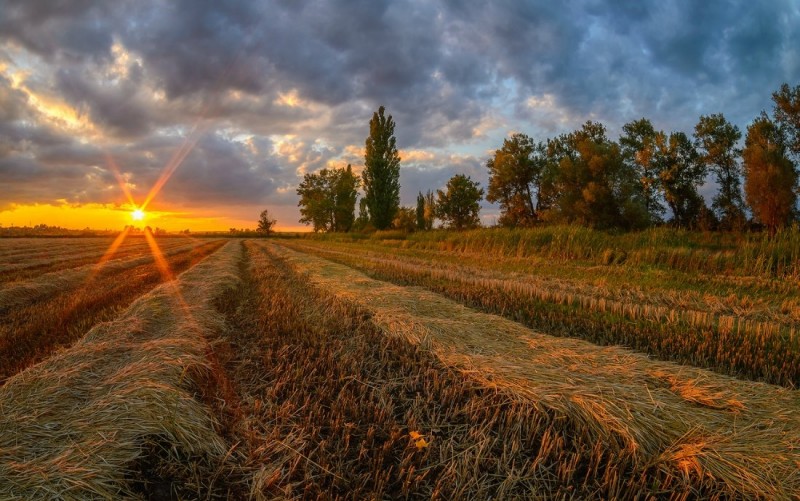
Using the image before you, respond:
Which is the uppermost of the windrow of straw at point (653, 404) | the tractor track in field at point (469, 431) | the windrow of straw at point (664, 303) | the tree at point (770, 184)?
the tree at point (770, 184)

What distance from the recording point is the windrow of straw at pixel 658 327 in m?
3.95

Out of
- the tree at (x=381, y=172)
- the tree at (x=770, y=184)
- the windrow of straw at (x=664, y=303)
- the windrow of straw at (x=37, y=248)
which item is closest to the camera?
the windrow of straw at (x=664, y=303)

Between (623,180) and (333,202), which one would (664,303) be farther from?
(333,202)

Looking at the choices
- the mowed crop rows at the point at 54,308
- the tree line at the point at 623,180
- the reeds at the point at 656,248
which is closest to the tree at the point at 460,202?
the tree line at the point at 623,180

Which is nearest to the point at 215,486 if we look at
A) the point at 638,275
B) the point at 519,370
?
the point at 519,370

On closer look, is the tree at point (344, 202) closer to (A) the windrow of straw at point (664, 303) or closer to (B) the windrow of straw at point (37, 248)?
(B) the windrow of straw at point (37, 248)

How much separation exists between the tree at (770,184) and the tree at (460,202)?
105 feet

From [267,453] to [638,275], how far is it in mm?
10719

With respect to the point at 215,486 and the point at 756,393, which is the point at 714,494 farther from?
the point at 215,486

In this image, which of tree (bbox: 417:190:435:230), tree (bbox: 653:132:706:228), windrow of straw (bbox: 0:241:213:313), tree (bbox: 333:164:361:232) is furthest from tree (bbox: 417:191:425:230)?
windrow of straw (bbox: 0:241:213:313)

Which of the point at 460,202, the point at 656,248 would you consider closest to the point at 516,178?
the point at 460,202

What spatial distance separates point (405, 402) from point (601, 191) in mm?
36088

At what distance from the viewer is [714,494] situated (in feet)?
6.97

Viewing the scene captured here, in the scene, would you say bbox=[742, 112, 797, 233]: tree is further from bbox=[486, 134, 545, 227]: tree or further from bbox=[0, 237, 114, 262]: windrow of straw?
bbox=[0, 237, 114, 262]: windrow of straw
